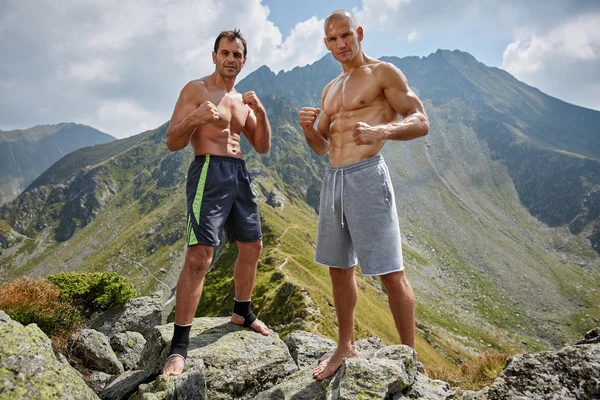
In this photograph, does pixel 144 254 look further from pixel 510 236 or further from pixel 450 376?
pixel 510 236

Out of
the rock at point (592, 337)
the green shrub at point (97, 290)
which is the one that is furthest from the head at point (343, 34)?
the green shrub at point (97, 290)

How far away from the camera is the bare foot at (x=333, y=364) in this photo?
545 centimetres

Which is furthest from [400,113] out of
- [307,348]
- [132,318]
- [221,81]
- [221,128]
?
[132,318]

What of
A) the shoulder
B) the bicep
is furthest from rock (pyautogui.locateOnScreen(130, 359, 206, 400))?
the shoulder

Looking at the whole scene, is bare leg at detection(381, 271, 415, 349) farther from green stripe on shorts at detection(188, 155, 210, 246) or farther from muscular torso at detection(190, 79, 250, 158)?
muscular torso at detection(190, 79, 250, 158)

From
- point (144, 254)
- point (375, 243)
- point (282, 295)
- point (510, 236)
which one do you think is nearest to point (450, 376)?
point (375, 243)

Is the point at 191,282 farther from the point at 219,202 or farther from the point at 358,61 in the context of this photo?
the point at 358,61

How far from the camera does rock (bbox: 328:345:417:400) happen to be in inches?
162

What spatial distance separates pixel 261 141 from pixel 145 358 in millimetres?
4868

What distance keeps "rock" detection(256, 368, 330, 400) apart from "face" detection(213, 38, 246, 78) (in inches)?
227

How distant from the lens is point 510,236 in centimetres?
19488

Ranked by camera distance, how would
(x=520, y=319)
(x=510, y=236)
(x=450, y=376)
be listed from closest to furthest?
(x=450, y=376) → (x=520, y=319) → (x=510, y=236)

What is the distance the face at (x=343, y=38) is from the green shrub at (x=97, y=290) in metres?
13.7

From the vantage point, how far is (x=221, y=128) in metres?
6.93
